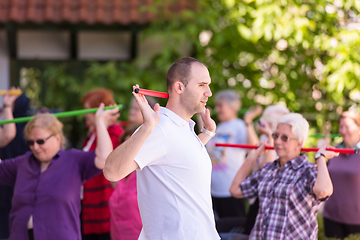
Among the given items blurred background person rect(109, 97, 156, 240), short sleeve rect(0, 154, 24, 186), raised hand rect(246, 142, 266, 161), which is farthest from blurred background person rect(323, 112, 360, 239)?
short sleeve rect(0, 154, 24, 186)

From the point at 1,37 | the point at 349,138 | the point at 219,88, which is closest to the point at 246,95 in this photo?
the point at 219,88

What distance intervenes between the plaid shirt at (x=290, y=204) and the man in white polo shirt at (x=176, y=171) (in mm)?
875

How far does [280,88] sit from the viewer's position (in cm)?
612

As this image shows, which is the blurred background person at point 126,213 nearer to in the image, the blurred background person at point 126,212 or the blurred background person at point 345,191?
the blurred background person at point 126,212

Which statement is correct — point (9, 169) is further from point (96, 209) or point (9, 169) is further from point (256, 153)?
point (256, 153)

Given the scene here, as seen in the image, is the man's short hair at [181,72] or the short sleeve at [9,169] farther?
the short sleeve at [9,169]

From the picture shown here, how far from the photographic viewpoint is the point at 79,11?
643cm

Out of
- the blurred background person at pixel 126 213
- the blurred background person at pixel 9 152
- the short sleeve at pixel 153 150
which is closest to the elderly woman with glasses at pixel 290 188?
the blurred background person at pixel 126 213

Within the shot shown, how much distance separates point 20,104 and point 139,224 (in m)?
1.80

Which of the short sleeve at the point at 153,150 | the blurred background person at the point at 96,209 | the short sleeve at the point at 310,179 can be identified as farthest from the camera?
the blurred background person at the point at 96,209

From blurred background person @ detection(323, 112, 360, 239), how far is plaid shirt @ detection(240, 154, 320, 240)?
1.01 metres

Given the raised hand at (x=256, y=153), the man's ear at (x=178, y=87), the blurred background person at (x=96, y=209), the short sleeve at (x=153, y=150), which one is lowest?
the blurred background person at (x=96, y=209)

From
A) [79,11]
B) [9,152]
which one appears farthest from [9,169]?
[79,11]

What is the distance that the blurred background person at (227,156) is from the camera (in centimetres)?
450
